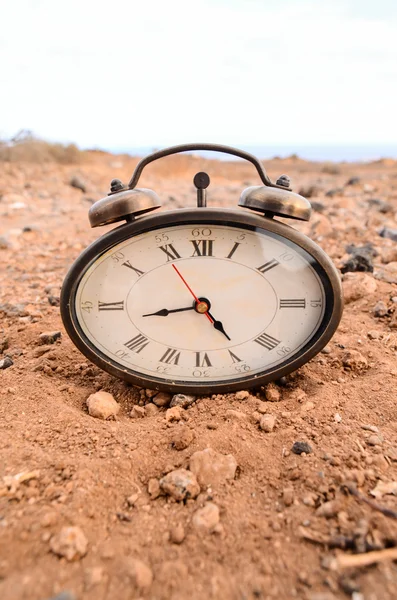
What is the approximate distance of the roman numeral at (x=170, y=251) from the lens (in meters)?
1.73

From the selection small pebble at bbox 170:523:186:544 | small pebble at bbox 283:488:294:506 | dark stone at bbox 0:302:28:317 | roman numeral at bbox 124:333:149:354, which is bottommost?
dark stone at bbox 0:302:28:317

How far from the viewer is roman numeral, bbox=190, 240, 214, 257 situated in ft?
5.68

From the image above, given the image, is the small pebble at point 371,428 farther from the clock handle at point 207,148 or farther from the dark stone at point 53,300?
the dark stone at point 53,300

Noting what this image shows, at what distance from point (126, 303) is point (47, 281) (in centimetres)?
189

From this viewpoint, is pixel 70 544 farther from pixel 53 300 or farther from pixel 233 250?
pixel 53 300

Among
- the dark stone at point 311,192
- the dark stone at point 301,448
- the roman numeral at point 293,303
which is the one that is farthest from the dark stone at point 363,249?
the dark stone at point 311,192

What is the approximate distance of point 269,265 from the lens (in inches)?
69.3

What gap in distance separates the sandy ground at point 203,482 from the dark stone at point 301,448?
0.02 m

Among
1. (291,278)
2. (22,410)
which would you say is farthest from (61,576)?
(291,278)

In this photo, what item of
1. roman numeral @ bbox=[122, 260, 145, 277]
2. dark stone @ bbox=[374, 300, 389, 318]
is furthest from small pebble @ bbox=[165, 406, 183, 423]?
dark stone @ bbox=[374, 300, 389, 318]

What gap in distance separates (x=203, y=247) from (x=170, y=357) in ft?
1.41

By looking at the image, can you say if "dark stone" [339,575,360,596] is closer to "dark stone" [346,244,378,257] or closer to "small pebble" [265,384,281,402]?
"small pebble" [265,384,281,402]

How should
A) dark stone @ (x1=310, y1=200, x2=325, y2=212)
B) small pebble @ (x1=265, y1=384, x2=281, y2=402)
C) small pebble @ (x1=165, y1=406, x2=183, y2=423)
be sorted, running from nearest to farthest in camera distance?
small pebble @ (x1=165, y1=406, x2=183, y2=423), small pebble @ (x1=265, y1=384, x2=281, y2=402), dark stone @ (x1=310, y1=200, x2=325, y2=212)

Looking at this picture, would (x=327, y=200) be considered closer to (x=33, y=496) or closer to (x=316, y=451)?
(x=316, y=451)
